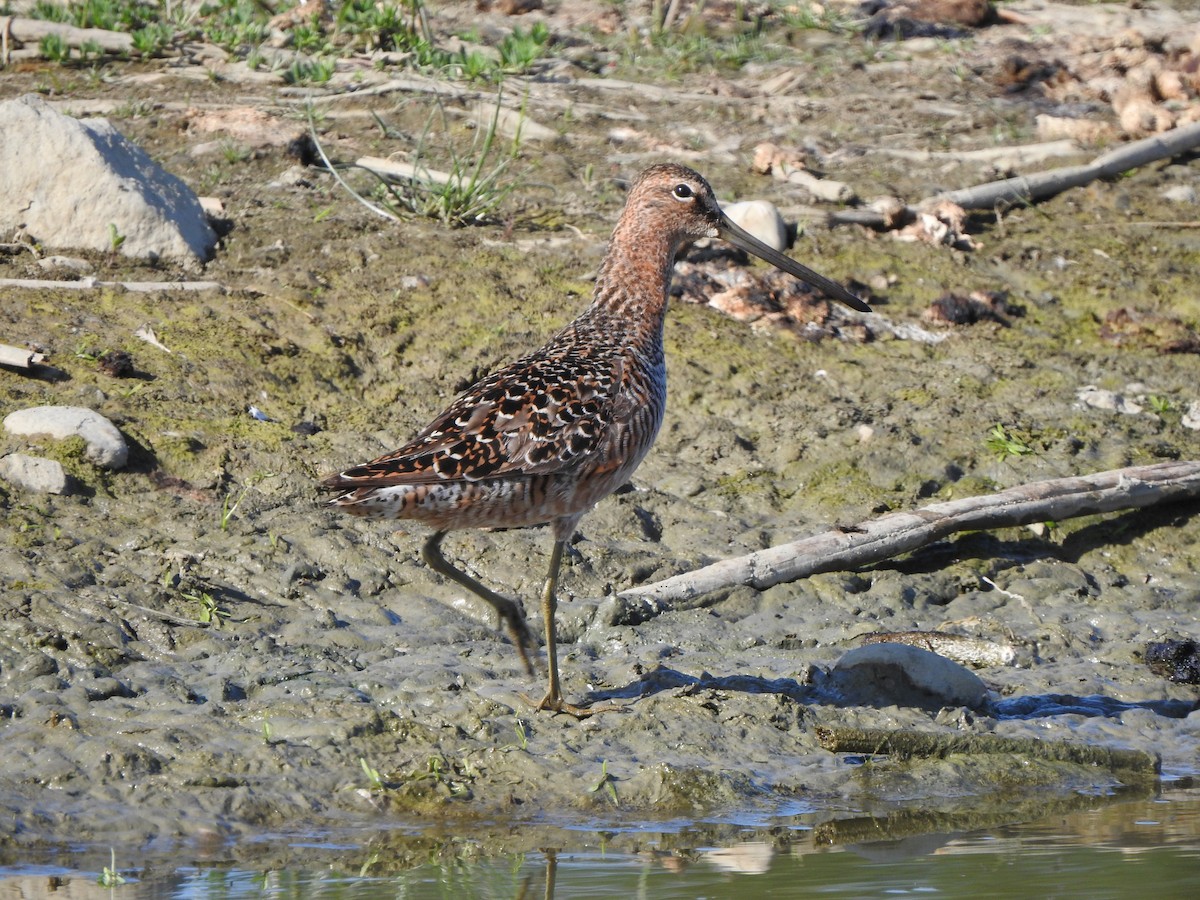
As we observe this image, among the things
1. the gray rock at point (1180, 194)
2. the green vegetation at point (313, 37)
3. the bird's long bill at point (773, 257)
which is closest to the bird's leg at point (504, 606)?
the bird's long bill at point (773, 257)

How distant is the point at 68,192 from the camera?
8445 mm

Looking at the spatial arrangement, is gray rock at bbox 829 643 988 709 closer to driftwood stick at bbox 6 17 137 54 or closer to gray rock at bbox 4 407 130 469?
gray rock at bbox 4 407 130 469

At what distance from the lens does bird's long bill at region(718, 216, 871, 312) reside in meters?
7.12

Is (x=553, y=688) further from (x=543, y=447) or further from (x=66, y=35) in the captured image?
(x=66, y=35)

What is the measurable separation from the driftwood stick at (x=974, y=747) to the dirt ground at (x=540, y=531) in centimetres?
7

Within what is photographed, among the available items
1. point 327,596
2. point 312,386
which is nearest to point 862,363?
point 312,386

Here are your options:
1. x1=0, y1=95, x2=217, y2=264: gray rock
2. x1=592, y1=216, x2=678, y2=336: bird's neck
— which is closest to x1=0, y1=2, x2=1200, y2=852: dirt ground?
x1=0, y1=95, x2=217, y2=264: gray rock

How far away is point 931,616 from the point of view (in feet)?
22.6

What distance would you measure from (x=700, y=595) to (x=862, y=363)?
2482mm

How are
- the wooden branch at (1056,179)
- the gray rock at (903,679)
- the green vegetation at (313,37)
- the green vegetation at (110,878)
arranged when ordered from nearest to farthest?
the green vegetation at (110,878), the gray rock at (903,679), the wooden branch at (1056,179), the green vegetation at (313,37)

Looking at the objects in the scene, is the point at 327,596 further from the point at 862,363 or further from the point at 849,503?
the point at 862,363

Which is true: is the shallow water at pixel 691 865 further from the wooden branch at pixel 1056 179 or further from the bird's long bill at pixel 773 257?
the wooden branch at pixel 1056 179

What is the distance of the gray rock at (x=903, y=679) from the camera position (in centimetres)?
598

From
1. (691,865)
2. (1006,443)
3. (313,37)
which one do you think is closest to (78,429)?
(691,865)
